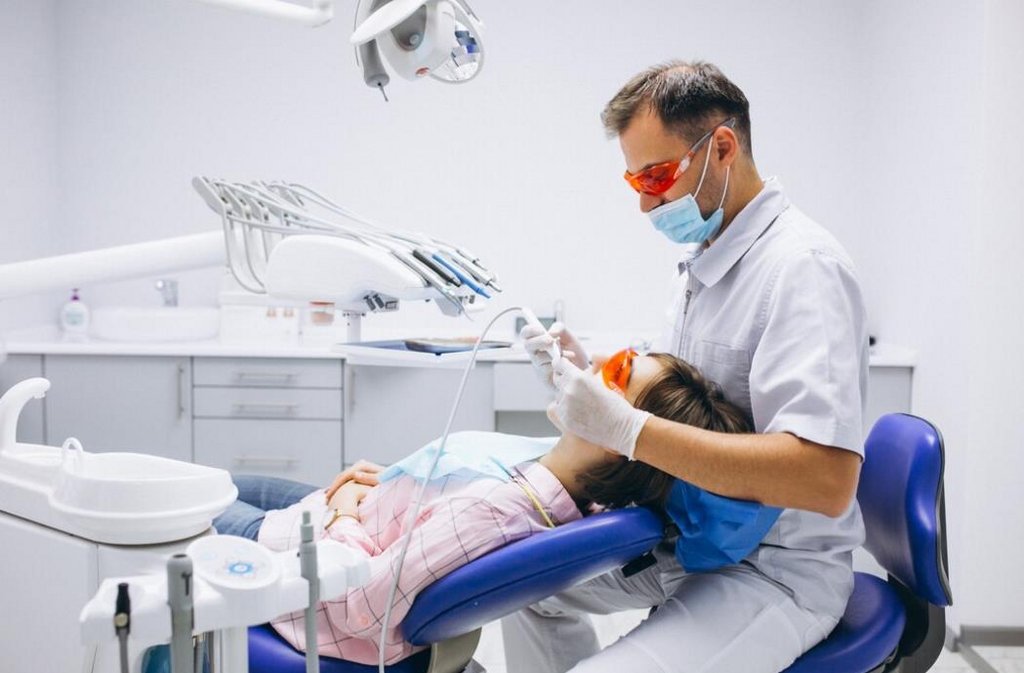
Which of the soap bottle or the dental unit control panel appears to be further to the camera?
the soap bottle

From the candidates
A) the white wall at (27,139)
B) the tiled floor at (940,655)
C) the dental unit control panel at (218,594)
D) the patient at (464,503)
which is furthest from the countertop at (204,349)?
the dental unit control panel at (218,594)

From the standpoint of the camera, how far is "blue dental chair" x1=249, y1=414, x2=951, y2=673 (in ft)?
3.94

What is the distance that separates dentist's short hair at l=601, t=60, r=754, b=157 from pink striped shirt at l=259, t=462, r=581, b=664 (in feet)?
2.26

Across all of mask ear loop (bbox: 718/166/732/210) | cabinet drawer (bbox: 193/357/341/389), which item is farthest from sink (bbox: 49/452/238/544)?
cabinet drawer (bbox: 193/357/341/389)

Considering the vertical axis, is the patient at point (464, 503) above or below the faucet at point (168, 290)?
below

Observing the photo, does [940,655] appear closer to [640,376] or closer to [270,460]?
[640,376]

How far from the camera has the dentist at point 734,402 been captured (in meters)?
1.25

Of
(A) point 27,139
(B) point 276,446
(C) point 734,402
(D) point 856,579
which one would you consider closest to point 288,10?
(C) point 734,402

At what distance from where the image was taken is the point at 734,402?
1.47m

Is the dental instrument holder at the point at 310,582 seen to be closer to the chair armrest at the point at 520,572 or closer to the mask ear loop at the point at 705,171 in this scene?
the chair armrest at the point at 520,572

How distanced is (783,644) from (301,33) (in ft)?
10.2

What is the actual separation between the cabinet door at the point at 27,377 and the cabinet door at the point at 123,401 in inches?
1.4

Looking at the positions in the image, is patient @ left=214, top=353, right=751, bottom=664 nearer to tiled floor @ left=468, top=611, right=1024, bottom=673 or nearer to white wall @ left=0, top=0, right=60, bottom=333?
tiled floor @ left=468, top=611, right=1024, bottom=673

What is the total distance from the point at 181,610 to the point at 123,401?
243 centimetres
